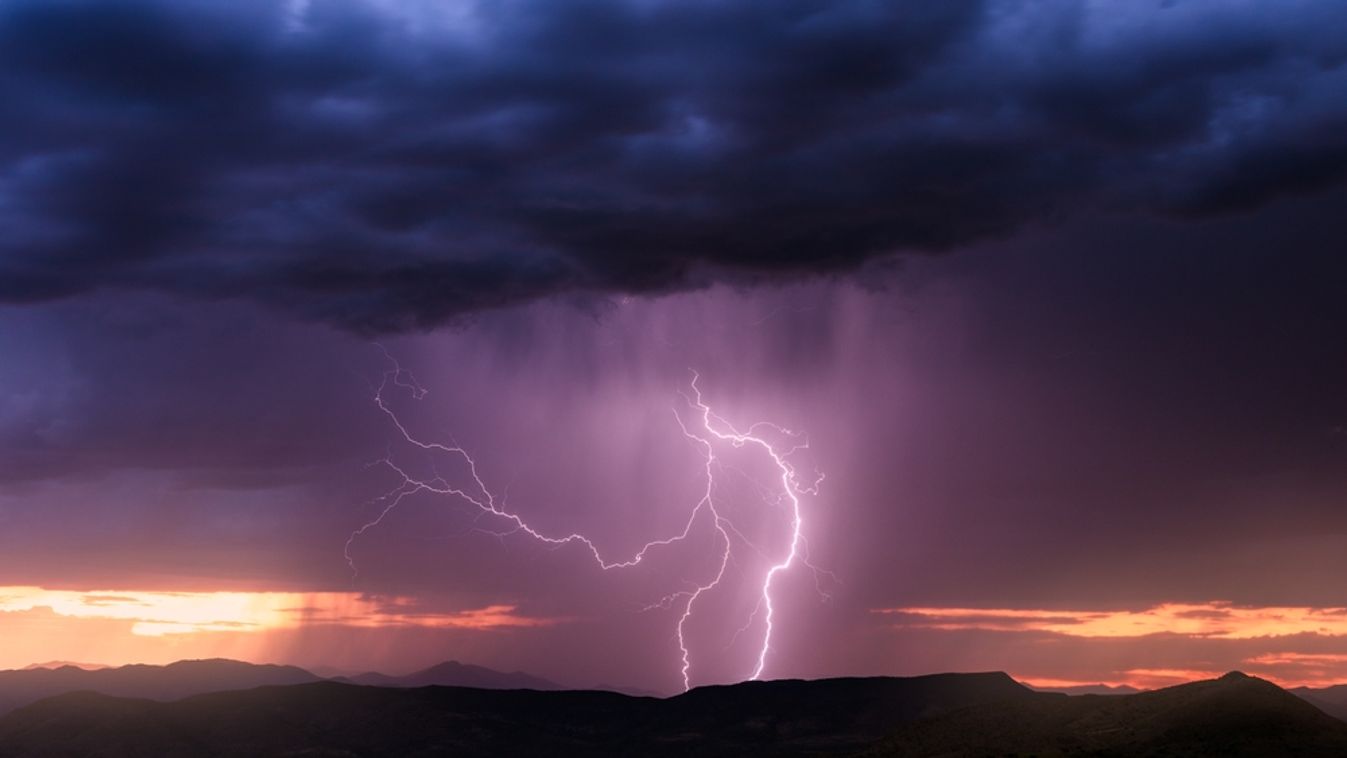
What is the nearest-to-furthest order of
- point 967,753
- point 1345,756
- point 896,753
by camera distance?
point 1345,756, point 967,753, point 896,753

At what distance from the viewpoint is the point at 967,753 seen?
442 ft

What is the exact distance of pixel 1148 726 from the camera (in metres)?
135

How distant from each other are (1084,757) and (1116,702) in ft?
98.3

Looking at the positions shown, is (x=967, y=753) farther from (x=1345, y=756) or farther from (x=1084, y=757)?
(x=1345, y=756)

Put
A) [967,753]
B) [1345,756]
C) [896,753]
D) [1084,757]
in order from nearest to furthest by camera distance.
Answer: [1345,756] → [1084,757] → [967,753] → [896,753]

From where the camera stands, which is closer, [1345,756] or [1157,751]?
[1345,756]

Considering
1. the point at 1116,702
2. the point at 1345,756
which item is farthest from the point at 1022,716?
the point at 1345,756

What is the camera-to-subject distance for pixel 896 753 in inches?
5738

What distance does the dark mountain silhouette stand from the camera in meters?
123

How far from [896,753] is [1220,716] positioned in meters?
34.4

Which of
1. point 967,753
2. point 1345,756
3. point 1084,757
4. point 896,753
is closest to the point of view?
point 1345,756

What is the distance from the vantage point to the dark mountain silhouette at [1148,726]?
403ft

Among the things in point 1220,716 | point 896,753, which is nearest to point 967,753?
point 896,753

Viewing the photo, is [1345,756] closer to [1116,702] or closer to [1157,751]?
[1157,751]
